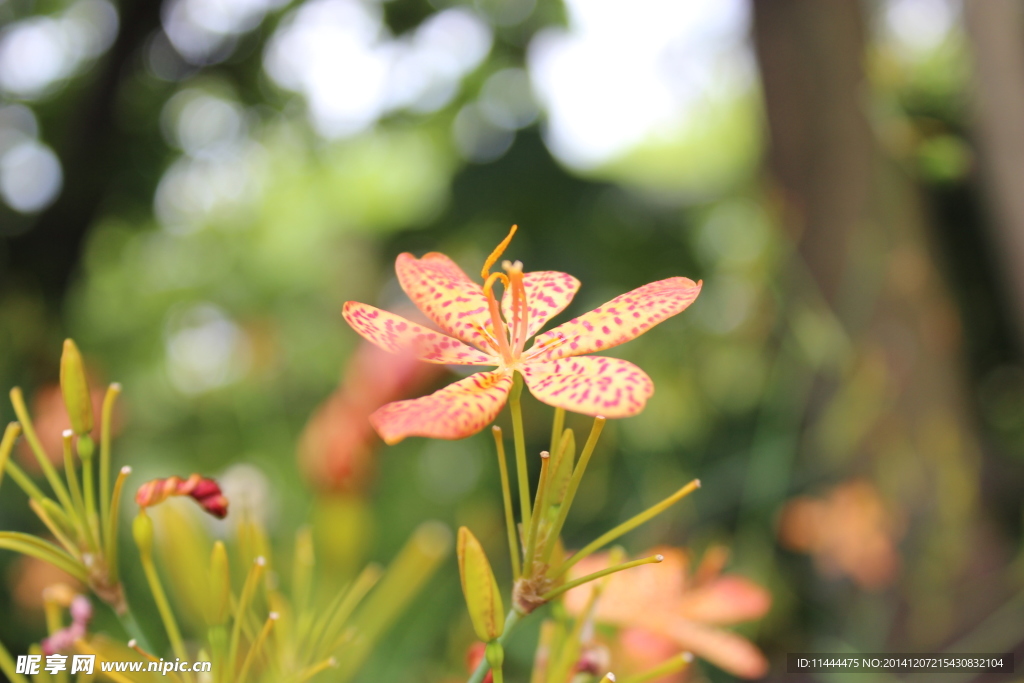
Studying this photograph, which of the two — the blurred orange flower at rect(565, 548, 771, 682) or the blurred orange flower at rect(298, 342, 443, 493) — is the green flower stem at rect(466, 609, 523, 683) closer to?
the blurred orange flower at rect(565, 548, 771, 682)

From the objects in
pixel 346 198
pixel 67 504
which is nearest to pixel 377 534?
pixel 67 504

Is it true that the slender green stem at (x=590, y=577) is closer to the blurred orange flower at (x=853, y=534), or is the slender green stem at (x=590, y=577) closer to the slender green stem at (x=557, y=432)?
the slender green stem at (x=557, y=432)

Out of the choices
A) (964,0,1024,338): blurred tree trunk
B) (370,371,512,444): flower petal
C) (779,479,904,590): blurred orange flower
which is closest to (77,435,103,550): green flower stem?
(370,371,512,444): flower petal

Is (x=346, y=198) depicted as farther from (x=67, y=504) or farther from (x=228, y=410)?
(x=67, y=504)

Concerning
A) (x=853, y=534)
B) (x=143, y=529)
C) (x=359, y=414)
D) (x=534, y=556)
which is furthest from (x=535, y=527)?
(x=853, y=534)

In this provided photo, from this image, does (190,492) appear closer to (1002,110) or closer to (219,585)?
(219,585)

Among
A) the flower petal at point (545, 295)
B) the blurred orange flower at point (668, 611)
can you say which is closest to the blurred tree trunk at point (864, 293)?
the blurred orange flower at point (668, 611)
